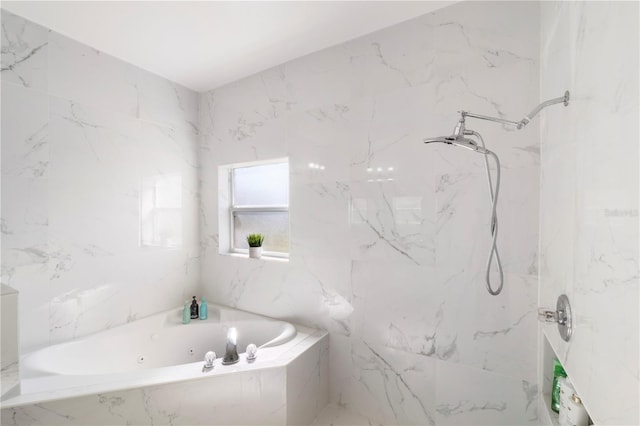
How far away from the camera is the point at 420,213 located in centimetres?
171

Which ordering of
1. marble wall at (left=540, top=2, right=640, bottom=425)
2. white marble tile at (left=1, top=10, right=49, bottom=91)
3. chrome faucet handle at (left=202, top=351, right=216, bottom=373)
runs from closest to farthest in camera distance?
1. marble wall at (left=540, top=2, right=640, bottom=425)
2. chrome faucet handle at (left=202, top=351, right=216, bottom=373)
3. white marble tile at (left=1, top=10, right=49, bottom=91)

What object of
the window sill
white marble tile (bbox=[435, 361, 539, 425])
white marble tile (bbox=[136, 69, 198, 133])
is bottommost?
white marble tile (bbox=[435, 361, 539, 425])

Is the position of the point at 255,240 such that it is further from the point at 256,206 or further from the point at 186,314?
the point at 186,314

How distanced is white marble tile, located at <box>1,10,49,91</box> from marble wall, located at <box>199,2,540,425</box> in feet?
4.75

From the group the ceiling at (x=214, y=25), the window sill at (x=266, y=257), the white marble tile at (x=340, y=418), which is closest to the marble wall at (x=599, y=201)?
the ceiling at (x=214, y=25)

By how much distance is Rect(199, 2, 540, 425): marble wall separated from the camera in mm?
1470

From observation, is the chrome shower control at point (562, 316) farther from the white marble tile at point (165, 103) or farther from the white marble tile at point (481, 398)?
the white marble tile at point (165, 103)

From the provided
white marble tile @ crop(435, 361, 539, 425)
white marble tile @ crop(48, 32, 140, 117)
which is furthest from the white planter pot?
white marble tile @ crop(435, 361, 539, 425)

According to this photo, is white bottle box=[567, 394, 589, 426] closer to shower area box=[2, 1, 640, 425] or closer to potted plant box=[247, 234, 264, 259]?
shower area box=[2, 1, 640, 425]

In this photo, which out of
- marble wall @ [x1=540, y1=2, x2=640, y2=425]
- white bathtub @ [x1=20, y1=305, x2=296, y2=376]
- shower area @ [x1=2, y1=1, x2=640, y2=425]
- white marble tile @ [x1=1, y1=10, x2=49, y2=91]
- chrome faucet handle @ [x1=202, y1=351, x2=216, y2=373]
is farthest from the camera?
white bathtub @ [x1=20, y1=305, x2=296, y2=376]

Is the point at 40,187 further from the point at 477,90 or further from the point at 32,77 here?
the point at 477,90

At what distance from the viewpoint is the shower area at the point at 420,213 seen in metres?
0.93

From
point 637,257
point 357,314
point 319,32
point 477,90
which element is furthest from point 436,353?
point 319,32

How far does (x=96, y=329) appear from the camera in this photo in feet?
6.86
